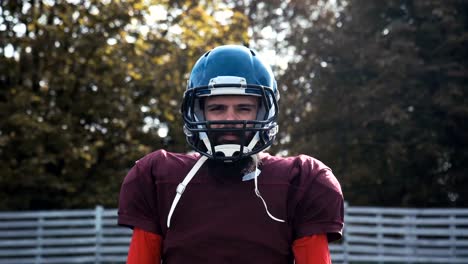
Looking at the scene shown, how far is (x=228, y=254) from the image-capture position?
2396 mm

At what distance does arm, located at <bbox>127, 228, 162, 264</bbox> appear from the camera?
2.47 m

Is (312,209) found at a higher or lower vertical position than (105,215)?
higher

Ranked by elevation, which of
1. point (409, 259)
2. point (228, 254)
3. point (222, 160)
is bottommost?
point (409, 259)

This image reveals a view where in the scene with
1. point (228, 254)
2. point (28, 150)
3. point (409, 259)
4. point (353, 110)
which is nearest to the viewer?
point (228, 254)

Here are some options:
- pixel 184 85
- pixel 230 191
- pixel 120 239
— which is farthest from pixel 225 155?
pixel 184 85

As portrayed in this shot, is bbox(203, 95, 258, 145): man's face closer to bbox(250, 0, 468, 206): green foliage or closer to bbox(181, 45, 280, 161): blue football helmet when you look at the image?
bbox(181, 45, 280, 161): blue football helmet

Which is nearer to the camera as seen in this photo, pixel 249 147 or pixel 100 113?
pixel 249 147

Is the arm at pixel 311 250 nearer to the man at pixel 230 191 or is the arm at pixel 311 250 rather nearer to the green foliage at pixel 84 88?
the man at pixel 230 191

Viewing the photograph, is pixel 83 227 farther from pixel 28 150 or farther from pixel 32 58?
pixel 32 58

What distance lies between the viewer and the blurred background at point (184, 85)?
14.3m

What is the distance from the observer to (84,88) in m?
14.9

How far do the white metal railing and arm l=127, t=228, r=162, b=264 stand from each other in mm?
11073

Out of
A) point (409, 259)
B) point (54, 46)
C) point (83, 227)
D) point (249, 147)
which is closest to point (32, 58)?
point (54, 46)

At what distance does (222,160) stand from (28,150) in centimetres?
1207
